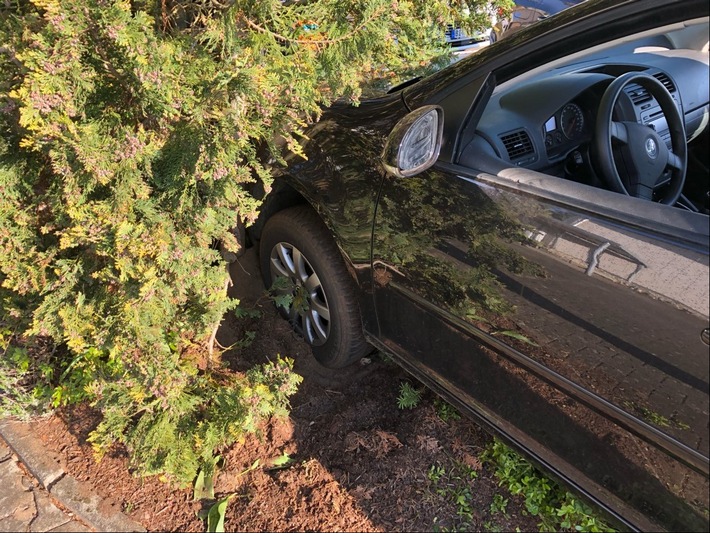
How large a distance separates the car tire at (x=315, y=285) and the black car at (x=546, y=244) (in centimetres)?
1

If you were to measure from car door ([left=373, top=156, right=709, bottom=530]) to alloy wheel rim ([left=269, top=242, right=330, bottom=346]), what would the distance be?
549 mm

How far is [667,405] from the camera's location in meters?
1.58

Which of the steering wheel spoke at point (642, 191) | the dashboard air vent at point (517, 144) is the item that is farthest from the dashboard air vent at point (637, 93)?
the dashboard air vent at point (517, 144)

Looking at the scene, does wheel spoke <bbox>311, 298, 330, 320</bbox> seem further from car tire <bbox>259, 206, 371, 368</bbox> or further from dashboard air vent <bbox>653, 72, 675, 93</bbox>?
dashboard air vent <bbox>653, 72, 675, 93</bbox>

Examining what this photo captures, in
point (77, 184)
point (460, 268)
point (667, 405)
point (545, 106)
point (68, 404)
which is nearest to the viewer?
point (667, 405)

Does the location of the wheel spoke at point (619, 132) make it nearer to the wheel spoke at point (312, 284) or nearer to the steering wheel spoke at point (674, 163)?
the steering wheel spoke at point (674, 163)

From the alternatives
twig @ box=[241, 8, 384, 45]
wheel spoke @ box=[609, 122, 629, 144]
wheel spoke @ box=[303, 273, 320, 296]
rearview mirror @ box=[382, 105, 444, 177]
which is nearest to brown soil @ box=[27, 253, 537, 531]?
wheel spoke @ box=[303, 273, 320, 296]

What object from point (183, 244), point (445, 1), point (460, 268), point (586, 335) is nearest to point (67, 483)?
point (183, 244)

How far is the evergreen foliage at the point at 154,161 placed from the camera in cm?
173

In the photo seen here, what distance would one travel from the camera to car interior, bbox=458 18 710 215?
2291 millimetres

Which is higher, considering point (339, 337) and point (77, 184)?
point (77, 184)

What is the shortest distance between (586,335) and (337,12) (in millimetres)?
1364

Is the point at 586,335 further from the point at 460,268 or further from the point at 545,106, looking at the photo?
the point at 545,106

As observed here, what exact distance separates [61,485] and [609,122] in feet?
8.93
